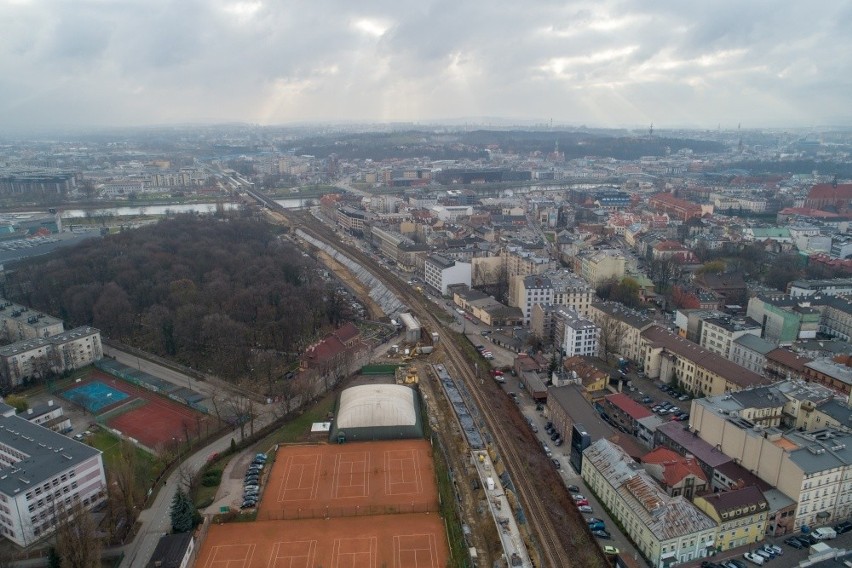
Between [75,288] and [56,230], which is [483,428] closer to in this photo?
[75,288]

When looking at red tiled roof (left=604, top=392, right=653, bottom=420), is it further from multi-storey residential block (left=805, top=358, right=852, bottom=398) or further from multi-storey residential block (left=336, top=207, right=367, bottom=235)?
multi-storey residential block (left=336, top=207, right=367, bottom=235)

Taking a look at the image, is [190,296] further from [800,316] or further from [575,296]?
[800,316]

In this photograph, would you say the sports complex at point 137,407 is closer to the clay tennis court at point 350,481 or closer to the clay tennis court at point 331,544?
the clay tennis court at point 350,481

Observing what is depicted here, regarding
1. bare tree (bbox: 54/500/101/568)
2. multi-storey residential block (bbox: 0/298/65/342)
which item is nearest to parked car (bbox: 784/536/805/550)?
bare tree (bbox: 54/500/101/568)

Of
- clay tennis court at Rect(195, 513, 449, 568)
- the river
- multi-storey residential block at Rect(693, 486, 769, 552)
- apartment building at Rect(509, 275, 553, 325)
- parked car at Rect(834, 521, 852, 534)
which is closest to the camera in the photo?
clay tennis court at Rect(195, 513, 449, 568)

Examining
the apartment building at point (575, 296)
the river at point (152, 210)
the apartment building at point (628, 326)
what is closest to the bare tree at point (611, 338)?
the apartment building at point (628, 326)

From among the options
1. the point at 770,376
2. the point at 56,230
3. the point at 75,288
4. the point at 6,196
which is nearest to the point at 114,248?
the point at 75,288

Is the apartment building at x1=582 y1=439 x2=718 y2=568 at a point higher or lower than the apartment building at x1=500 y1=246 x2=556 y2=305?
lower
